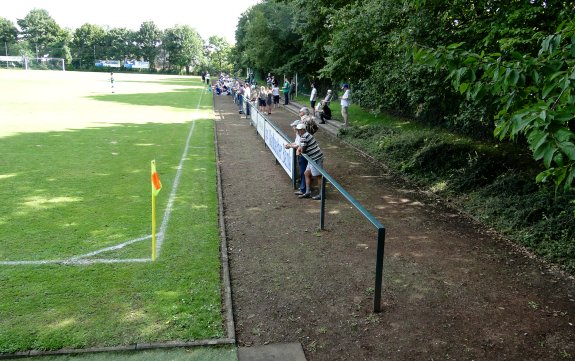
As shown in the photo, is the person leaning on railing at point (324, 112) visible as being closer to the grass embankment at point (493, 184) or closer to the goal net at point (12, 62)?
the grass embankment at point (493, 184)

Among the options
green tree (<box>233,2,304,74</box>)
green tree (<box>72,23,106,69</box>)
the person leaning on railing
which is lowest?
the person leaning on railing

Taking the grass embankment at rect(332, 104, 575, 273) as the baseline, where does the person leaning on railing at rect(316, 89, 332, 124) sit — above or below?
above

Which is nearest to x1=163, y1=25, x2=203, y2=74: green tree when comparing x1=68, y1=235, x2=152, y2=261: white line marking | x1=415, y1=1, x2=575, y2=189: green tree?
x1=68, y1=235, x2=152, y2=261: white line marking

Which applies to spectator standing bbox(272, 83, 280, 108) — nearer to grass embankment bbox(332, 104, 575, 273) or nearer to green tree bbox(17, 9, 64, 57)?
grass embankment bbox(332, 104, 575, 273)

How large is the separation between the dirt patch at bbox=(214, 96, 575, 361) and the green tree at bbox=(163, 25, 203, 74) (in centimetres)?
12059

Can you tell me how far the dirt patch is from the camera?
181 inches

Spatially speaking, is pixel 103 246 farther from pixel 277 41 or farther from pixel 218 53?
pixel 218 53

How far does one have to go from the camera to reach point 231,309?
5.12 m

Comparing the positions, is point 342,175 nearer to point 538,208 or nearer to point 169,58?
point 538,208

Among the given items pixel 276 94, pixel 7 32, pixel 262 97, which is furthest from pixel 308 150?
pixel 7 32

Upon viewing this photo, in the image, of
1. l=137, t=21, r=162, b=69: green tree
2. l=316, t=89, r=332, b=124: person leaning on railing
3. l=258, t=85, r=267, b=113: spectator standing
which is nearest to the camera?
l=316, t=89, r=332, b=124: person leaning on railing

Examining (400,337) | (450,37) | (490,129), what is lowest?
(400,337)

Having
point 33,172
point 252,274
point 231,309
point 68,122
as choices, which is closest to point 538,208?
point 252,274

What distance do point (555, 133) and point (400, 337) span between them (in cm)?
257
